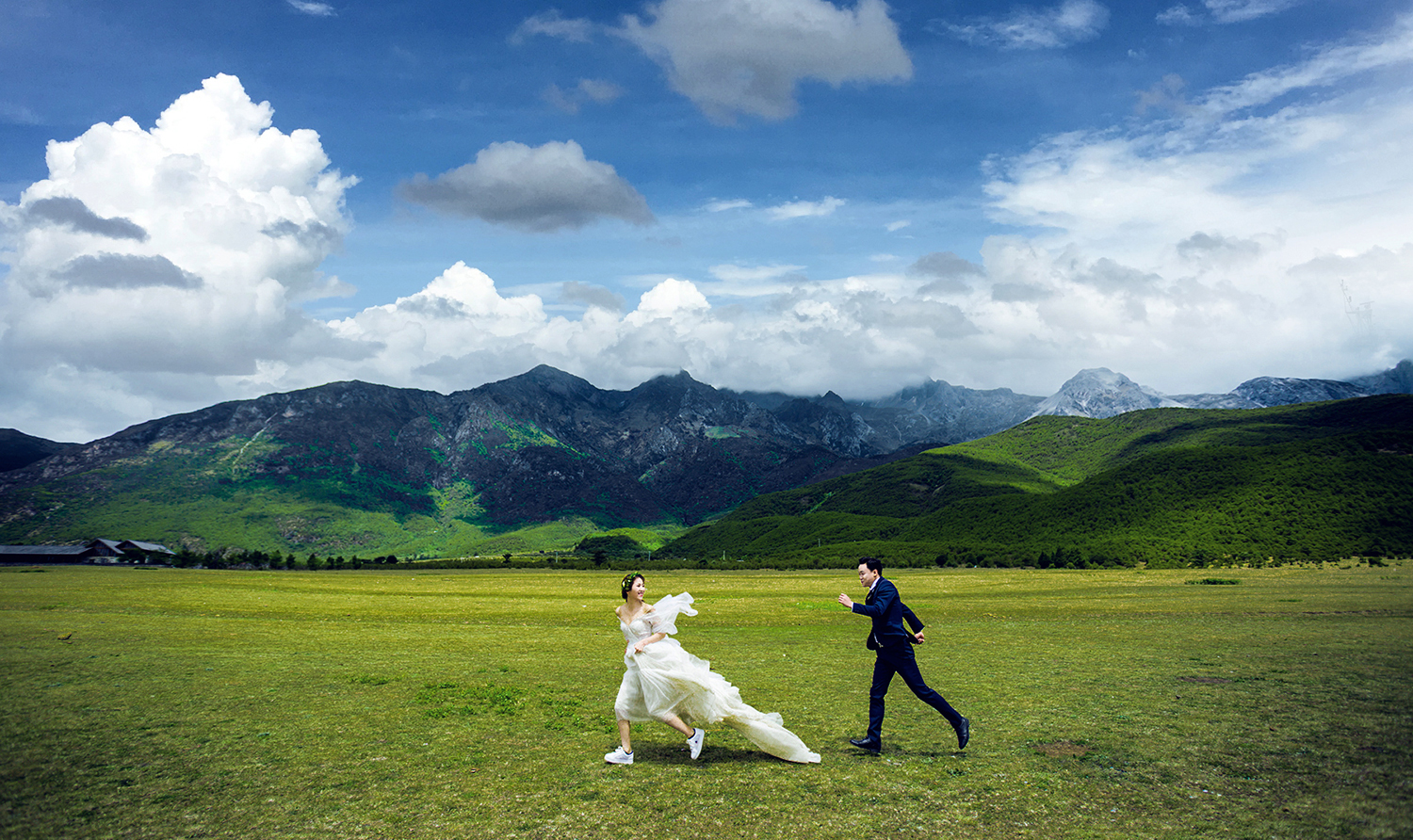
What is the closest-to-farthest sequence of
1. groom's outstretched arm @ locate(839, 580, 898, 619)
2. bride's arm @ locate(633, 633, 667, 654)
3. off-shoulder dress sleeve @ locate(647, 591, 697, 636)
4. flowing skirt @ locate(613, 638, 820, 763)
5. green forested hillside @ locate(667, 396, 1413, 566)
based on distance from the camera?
1. flowing skirt @ locate(613, 638, 820, 763)
2. bride's arm @ locate(633, 633, 667, 654)
3. off-shoulder dress sleeve @ locate(647, 591, 697, 636)
4. groom's outstretched arm @ locate(839, 580, 898, 619)
5. green forested hillside @ locate(667, 396, 1413, 566)

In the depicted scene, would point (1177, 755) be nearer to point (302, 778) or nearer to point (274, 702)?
point (302, 778)

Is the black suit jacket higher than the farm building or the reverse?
higher

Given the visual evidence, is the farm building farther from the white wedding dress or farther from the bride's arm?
the bride's arm

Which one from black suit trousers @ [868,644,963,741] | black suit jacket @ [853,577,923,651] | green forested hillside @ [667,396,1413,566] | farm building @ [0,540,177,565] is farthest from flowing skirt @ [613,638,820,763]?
farm building @ [0,540,177,565]

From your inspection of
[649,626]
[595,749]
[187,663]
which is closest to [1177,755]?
[649,626]

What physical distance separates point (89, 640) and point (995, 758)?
3441cm

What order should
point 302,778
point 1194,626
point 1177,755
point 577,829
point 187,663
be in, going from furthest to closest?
point 1194,626, point 187,663, point 1177,755, point 302,778, point 577,829

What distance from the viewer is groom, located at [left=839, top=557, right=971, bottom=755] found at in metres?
14.0

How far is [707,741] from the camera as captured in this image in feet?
50.8

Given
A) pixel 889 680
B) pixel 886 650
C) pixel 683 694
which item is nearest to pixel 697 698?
pixel 683 694

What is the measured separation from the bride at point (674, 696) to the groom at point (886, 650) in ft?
4.75

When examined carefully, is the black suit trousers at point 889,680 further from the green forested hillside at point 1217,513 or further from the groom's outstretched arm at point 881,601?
the green forested hillside at point 1217,513

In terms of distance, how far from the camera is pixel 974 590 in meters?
78.8

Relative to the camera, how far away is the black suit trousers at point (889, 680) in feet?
45.6
